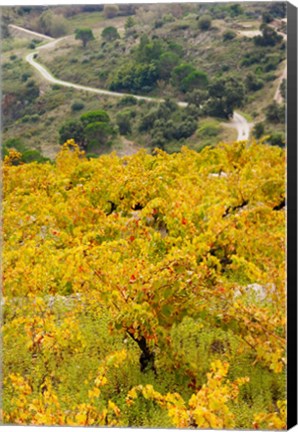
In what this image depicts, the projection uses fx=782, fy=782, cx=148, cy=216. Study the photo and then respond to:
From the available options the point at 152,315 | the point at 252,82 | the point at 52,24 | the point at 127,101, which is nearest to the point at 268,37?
the point at 252,82

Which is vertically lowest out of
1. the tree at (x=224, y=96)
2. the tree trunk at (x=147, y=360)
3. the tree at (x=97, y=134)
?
the tree trunk at (x=147, y=360)

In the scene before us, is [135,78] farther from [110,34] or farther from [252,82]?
[252,82]

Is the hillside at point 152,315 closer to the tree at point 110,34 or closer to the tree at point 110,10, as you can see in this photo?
the tree at point 110,34

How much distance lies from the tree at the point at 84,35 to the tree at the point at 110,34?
75 millimetres

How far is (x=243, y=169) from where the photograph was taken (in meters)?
5.03

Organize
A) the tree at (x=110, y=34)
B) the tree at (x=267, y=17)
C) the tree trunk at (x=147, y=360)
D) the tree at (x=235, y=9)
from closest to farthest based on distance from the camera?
1. the tree trunk at (x=147, y=360)
2. the tree at (x=267, y=17)
3. the tree at (x=235, y=9)
4. the tree at (x=110, y=34)

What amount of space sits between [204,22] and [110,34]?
0.61 meters

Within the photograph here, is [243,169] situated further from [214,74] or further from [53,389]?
[53,389]

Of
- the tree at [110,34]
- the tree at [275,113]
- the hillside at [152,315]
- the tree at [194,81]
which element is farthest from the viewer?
the tree at [110,34]

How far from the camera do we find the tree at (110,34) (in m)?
4.59

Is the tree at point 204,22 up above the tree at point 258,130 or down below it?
above

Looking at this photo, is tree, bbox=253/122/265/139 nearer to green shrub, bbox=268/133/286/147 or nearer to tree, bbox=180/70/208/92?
green shrub, bbox=268/133/286/147

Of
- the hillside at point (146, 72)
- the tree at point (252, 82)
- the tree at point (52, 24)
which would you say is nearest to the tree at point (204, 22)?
the hillside at point (146, 72)

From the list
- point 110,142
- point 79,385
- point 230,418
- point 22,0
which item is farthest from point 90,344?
point 22,0
